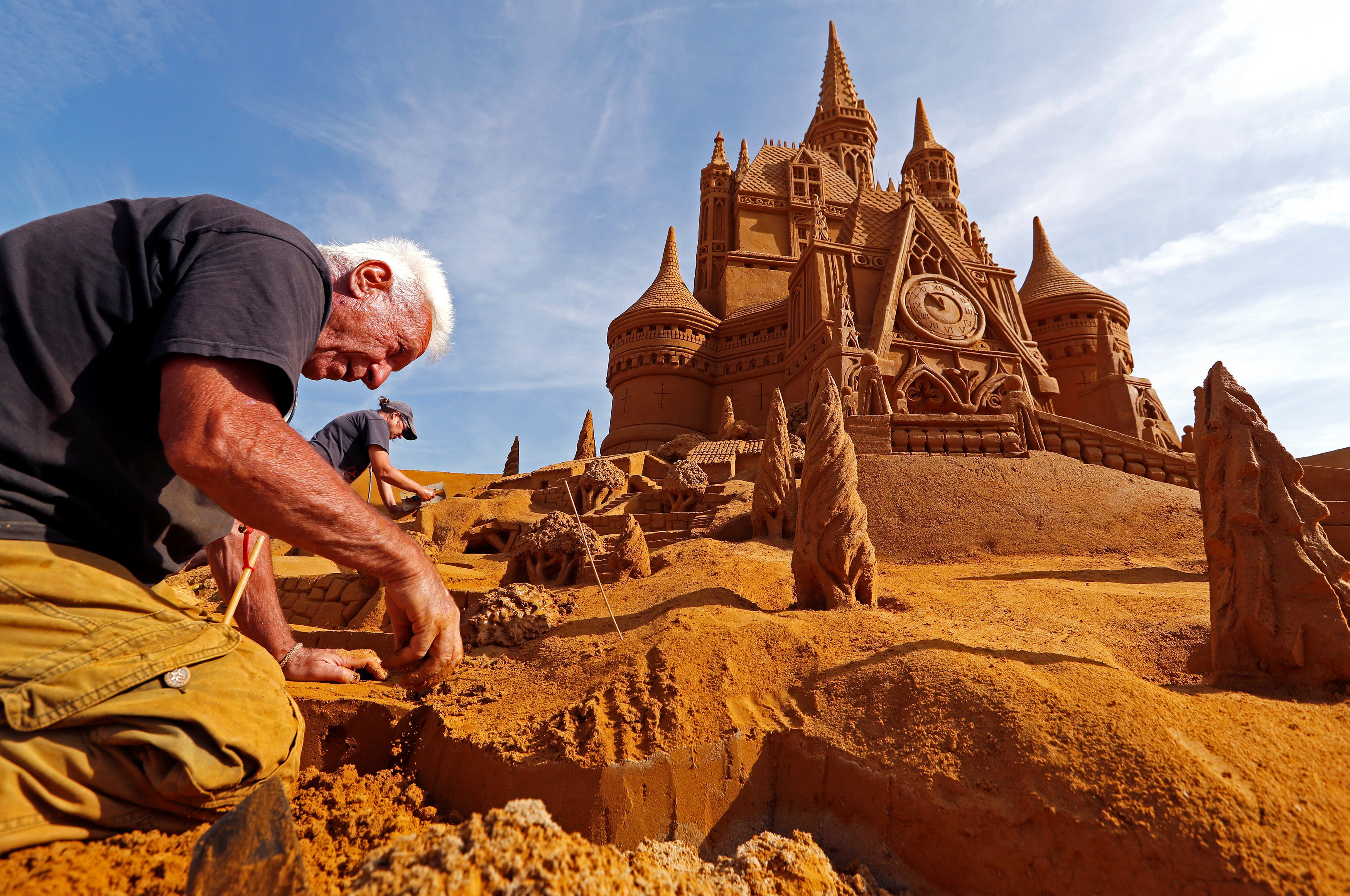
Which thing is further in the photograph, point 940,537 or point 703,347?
point 703,347

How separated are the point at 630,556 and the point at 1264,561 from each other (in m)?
5.44

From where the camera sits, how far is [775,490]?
981 centimetres

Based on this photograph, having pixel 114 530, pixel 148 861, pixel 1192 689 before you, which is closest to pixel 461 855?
pixel 148 861

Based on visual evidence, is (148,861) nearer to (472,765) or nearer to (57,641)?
(57,641)

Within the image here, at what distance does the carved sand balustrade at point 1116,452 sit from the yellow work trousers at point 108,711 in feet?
36.7

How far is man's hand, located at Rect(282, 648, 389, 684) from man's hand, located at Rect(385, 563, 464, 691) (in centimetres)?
67

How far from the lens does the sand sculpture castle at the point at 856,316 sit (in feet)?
55.5

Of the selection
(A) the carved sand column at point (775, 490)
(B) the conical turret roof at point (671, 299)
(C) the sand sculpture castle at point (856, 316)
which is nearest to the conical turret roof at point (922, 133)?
(C) the sand sculpture castle at point (856, 316)

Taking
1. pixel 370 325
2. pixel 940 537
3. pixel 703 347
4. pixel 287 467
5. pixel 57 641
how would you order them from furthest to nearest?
pixel 703 347 < pixel 940 537 < pixel 370 325 < pixel 287 467 < pixel 57 641

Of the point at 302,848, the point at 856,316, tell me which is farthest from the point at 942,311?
the point at 302,848

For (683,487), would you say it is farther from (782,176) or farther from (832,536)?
(782,176)

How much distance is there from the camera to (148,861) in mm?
1387

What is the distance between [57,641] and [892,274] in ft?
64.9

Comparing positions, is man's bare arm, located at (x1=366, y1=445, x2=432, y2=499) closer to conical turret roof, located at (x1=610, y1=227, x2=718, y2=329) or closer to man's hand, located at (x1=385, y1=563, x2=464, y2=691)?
man's hand, located at (x1=385, y1=563, x2=464, y2=691)
